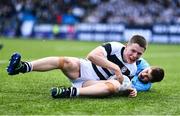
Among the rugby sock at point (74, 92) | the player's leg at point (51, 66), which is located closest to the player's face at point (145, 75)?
the player's leg at point (51, 66)

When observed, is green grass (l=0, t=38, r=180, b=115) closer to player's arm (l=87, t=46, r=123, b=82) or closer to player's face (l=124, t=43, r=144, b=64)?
player's arm (l=87, t=46, r=123, b=82)

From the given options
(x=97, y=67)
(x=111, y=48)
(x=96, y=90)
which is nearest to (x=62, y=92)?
(x=96, y=90)

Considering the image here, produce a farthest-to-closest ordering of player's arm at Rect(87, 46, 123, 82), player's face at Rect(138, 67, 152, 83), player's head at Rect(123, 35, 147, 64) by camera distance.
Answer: player's face at Rect(138, 67, 152, 83)
player's head at Rect(123, 35, 147, 64)
player's arm at Rect(87, 46, 123, 82)

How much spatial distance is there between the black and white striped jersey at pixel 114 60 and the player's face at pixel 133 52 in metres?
0.11

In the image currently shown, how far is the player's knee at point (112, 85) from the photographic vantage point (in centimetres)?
722

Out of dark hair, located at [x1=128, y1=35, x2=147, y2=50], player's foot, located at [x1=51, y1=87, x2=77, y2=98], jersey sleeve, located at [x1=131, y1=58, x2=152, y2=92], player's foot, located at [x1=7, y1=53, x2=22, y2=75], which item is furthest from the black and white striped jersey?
player's foot, located at [x1=7, y1=53, x2=22, y2=75]

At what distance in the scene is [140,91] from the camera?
8.45 m

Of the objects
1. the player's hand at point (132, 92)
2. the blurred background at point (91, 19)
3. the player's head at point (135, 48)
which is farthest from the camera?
the blurred background at point (91, 19)

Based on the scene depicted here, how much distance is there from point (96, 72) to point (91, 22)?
22847mm

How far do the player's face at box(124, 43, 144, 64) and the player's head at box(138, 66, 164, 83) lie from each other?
429mm

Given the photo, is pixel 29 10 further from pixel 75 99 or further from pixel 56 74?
pixel 75 99

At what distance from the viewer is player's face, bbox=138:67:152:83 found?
7859mm

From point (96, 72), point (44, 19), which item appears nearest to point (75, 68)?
point (96, 72)

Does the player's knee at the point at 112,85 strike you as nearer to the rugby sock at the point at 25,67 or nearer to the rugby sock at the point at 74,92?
the rugby sock at the point at 74,92
